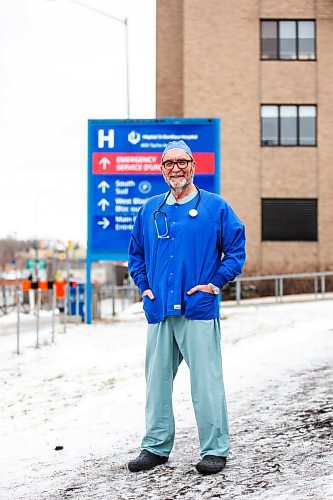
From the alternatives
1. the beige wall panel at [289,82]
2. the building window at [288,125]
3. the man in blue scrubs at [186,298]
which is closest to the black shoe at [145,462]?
the man in blue scrubs at [186,298]

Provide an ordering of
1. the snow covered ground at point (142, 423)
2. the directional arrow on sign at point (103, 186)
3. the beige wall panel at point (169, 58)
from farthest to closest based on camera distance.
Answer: the beige wall panel at point (169, 58) < the directional arrow on sign at point (103, 186) < the snow covered ground at point (142, 423)

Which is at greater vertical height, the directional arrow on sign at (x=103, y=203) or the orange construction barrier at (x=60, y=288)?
the directional arrow on sign at (x=103, y=203)

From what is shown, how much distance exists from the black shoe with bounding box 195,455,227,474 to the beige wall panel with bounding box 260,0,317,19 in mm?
26312

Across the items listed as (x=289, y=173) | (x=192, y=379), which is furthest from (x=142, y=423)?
(x=289, y=173)

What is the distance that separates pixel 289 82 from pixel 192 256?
25.1 meters

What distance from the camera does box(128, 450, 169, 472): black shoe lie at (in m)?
4.77

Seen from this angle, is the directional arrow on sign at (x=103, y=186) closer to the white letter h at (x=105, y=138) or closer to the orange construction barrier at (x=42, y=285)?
the white letter h at (x=105, y=138)

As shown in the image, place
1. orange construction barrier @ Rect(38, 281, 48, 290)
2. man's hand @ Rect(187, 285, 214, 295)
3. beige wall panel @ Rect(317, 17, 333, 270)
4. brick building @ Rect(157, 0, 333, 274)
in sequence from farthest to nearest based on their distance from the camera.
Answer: beige wall panel @ Rect(317, 17, 333, 270)
brick building @ Rect(157, 0, 333, 274)
orange construction barrier @ Rect(38, 281, 48, 290)
man's hand @ Rect(187, 285, 214, 295)

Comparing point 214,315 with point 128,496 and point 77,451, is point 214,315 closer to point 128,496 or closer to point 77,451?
point 128,496

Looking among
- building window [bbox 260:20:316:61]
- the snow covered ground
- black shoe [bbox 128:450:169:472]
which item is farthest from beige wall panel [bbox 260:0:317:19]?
black shoe [bbox 128:450:169:472]

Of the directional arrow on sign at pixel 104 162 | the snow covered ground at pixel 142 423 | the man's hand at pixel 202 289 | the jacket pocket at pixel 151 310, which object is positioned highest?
the directional arrow on sign at pixel 104 162

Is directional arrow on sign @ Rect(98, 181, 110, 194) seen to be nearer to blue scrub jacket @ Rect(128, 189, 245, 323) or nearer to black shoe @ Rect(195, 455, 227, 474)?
blue scrub jacket @ Rect(128, 189, 245, 323)

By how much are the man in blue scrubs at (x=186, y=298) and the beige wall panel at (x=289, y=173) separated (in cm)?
2351

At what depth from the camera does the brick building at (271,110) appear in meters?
27.8
